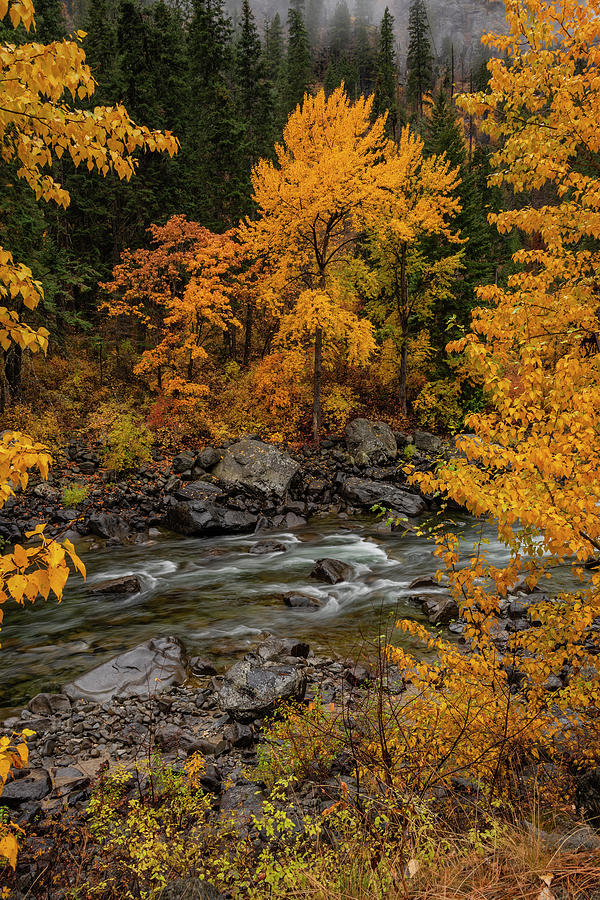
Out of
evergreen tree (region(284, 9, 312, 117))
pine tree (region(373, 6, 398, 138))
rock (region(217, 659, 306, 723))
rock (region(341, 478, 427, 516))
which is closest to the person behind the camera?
rock (region(217, 659, 306, 723))

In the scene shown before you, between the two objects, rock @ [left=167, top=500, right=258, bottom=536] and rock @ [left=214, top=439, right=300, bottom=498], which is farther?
rock @ [left=214, top=439, right=300, bottom=498]

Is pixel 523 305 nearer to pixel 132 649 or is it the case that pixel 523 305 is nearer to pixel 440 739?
pixel 440 739

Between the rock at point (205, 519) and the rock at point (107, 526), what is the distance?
1.43m

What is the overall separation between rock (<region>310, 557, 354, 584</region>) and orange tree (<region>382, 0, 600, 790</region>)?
260 inches

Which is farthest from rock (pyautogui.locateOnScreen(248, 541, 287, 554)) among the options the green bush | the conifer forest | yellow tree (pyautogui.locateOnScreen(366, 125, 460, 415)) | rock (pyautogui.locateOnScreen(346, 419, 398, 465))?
yellow tree (pyautogui.locateOnScreen(366, 125, 460, 415))

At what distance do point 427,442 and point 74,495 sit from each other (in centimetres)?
1418

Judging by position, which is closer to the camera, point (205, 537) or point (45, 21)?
point (205, 537)

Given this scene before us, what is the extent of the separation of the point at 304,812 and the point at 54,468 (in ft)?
47.7

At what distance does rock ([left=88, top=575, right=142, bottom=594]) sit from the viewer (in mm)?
11312

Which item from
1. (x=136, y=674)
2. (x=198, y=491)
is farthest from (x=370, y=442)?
(x=136, y=674)

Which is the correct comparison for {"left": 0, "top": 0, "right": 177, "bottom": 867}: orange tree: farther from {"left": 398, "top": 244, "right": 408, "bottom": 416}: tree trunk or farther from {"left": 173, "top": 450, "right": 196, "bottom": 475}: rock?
{"left": 398, "top": 244, "right": 408, "bottom": 416}: tree trunk

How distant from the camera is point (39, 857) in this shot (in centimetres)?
429

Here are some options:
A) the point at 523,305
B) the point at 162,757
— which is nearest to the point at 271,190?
the point at 523,305

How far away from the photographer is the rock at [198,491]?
16062 mm
